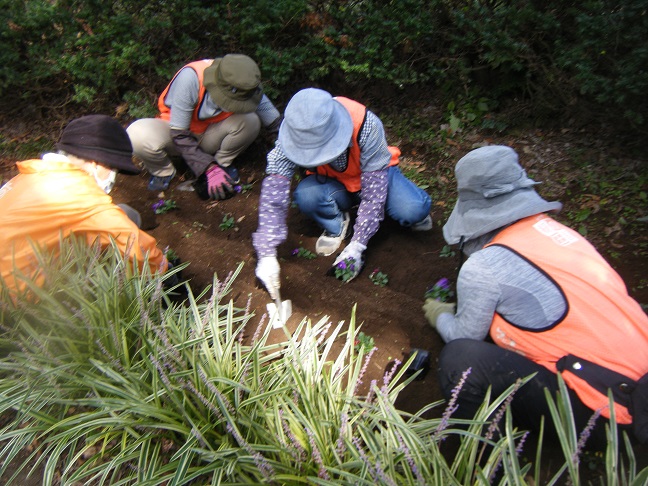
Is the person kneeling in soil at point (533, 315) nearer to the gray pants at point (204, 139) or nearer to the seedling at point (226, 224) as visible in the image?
the seedling at point (226, 224)

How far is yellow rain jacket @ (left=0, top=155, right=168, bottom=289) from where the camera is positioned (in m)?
2.41

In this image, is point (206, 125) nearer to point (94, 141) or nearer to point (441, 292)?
point (94, 141)

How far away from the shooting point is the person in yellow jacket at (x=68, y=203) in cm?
242

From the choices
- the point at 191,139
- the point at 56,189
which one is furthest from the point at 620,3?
the point at 56,189

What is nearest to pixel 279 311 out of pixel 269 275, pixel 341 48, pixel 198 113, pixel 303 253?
pixel 269 275

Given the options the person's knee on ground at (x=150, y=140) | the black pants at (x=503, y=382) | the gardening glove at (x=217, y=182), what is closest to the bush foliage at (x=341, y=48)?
the person's knee on ground at (x=150, y=140)

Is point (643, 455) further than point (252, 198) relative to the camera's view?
No

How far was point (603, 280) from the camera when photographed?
185 centimetres

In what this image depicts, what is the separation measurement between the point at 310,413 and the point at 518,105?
323 cm

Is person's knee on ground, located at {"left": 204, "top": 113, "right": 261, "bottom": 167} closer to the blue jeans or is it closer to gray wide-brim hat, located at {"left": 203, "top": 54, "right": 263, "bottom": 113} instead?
gray wide-brim hat, located at {"left": 203, "top": 54, "right": 263, "bottom": 113}

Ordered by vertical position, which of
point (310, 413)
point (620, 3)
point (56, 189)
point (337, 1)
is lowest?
point (310, 413)

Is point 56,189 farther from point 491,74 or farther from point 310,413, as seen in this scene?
point 491,74

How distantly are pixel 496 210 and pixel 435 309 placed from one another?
2.39 feet

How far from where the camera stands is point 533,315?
6.24ft
